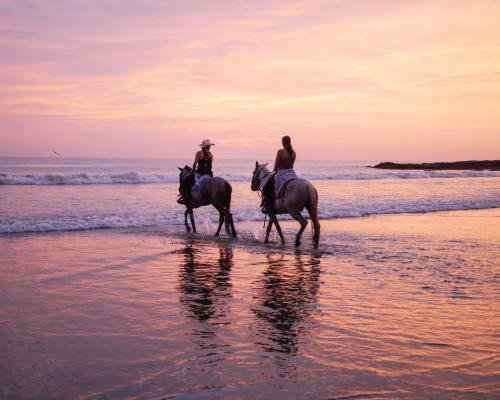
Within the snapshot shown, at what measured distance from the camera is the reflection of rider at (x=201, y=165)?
598 inches

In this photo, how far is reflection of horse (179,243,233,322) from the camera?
22.2 ft

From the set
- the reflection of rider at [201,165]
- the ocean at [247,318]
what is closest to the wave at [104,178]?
the reflection of rider at [201,165]

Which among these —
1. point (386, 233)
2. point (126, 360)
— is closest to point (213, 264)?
point (126, 360)

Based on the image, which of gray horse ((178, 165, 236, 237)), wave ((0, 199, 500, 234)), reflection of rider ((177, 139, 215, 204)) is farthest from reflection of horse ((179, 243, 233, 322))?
wave ((0, 199, 500, 234))

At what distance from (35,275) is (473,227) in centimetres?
1365

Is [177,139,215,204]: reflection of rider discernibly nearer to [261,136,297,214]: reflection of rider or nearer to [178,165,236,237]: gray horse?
[178,165,236,237]: gray horse

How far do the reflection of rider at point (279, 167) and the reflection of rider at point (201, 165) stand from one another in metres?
2.23

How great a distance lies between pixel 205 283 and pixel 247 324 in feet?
8.24

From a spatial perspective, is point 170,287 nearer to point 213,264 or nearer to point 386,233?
point 213,264

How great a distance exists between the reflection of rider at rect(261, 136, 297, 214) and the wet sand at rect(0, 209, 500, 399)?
210 centimetres

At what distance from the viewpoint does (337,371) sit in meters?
4.64

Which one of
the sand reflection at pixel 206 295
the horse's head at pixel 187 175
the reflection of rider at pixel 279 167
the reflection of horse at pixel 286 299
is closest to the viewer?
the sand reflection at pixel 206 295

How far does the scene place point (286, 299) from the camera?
7430mm

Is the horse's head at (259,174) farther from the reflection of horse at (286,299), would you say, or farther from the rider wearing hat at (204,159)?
the reflection of horse at (286,299)
